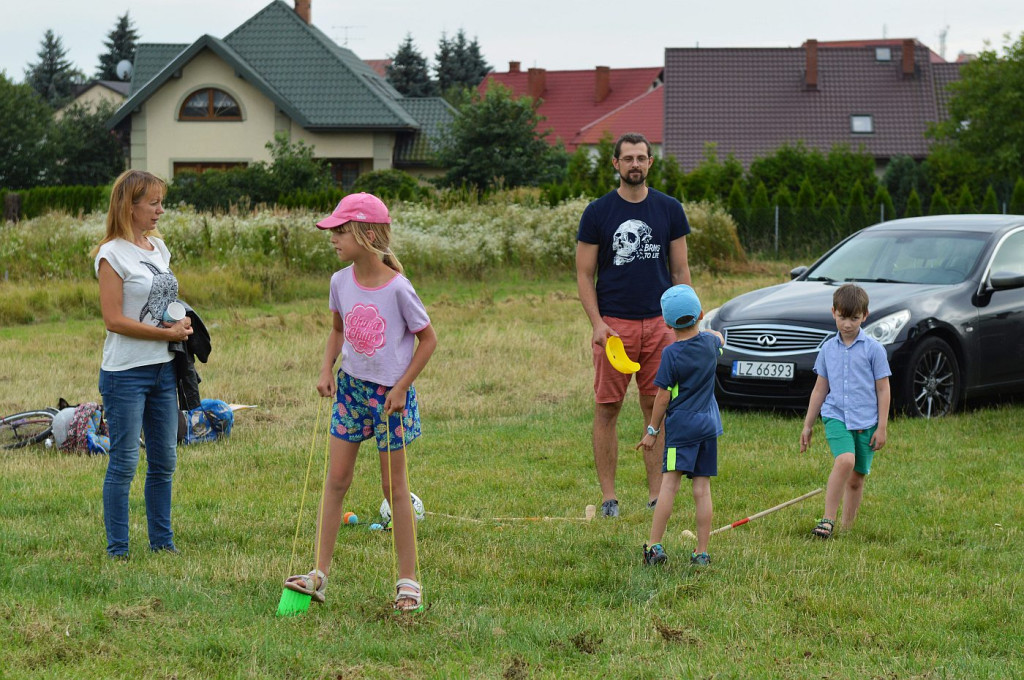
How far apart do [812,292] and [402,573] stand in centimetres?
668

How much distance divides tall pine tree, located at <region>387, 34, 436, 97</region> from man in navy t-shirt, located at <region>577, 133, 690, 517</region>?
257 ft

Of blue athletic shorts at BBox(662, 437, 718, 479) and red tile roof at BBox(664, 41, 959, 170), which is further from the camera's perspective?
red tile roof at BBox(664, 41, 959, 170)

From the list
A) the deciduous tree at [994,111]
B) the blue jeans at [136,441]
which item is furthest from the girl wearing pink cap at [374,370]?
the deciduous tree at [994,111]

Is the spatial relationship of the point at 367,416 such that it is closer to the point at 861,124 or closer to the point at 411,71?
the point at 861,124

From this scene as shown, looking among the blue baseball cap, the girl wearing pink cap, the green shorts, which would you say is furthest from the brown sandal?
the girl wearing pink cap

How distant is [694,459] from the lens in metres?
5.83

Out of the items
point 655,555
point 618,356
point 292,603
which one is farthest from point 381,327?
point 618,356

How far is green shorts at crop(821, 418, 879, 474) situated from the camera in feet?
21.5

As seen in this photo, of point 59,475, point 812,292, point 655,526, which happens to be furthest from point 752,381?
point 59,475

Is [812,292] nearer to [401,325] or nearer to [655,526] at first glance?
[655,526]

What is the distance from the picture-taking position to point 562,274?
23969 mm

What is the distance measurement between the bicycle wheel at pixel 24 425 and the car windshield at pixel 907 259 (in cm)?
673

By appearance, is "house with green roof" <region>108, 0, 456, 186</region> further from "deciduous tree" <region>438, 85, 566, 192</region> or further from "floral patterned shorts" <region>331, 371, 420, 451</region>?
"floral patterned shorts" <region>331, 371, 420, 451</region>

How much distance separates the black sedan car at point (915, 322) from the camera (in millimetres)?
10023
